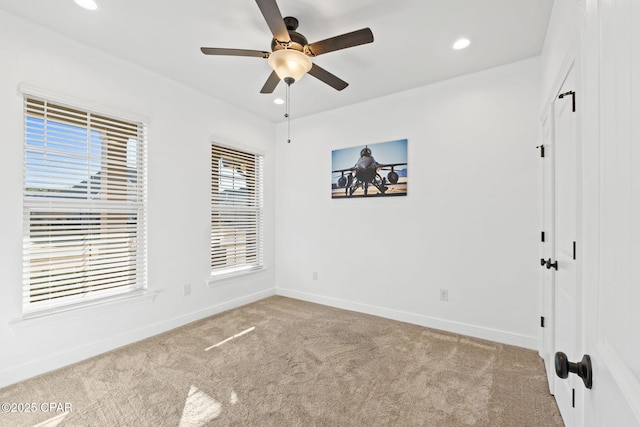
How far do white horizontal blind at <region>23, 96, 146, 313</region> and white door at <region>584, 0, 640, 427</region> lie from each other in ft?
11.0

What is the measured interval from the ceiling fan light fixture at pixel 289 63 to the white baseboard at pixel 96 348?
9.28 ft

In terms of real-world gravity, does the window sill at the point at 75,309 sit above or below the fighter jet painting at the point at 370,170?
below

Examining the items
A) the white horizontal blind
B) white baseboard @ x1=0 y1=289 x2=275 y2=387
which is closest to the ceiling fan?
the white horizontal blind

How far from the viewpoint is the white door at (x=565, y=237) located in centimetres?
159

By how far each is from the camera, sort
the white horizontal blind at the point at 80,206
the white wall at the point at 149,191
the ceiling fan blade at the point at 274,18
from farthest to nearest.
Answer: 1. the white horizontal blind at the point at 80,206
2. the white wall at the point at 149,191
3. the ceiling fan blade at the point at 274,18

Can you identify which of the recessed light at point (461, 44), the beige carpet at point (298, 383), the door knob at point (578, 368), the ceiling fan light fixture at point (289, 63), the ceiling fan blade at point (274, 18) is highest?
the recessed light at point (461, 44)

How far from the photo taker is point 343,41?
2.05m

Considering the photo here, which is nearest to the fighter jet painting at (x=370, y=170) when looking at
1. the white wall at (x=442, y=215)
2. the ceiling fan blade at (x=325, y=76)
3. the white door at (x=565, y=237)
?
the white wall at (x=442, y=215)

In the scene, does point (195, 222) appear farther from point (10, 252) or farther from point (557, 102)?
point (557, 102)

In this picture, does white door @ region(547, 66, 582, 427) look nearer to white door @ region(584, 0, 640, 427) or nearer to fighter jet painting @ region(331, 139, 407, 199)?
white door @ region(584, 0, 640, 427)

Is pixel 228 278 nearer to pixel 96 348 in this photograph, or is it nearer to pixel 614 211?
pixel 96 348

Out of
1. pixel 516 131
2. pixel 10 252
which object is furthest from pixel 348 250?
pixel 10 252

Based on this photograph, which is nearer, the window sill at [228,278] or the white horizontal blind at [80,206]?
the white horizontal blind at [80,206]

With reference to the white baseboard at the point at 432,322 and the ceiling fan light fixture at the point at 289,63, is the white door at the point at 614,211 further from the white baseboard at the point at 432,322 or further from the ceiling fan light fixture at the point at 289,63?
the white baseboard at the point at 432,322
